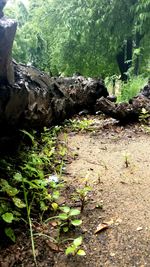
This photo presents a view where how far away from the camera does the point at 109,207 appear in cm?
264

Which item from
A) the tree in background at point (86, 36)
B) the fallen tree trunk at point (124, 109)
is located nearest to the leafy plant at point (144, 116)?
the fallen tree trunk at point (124, 109)

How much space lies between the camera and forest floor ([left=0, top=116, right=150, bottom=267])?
2.08m

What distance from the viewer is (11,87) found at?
285 cm

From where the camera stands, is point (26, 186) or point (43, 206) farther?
point (26, 186)

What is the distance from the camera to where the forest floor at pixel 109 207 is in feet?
6.83

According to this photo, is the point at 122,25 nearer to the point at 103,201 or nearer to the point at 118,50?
the point at 118,50

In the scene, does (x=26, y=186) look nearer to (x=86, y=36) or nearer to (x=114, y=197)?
(x=114, y=197)

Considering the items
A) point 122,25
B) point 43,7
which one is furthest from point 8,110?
point 43,7

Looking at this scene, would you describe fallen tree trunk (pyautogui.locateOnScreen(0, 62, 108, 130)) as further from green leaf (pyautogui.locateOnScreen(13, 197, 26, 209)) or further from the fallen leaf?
the fallen leaf

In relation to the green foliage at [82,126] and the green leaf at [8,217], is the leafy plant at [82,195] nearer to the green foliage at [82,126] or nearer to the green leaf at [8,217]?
the green leaf at [8,217]

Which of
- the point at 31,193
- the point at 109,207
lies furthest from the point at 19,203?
the point at 109,207

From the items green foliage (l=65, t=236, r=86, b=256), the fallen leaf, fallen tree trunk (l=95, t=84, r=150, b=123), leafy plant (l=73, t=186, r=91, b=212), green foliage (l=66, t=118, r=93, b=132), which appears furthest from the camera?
fallen tree trunk (l=95, t=84, r=150, b=123)

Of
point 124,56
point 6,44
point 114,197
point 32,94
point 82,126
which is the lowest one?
point 124,56

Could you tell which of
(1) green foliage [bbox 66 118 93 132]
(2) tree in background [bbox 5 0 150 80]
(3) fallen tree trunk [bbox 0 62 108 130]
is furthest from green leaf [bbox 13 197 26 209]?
(2) tree in background [bbox 5 0 150 80]
